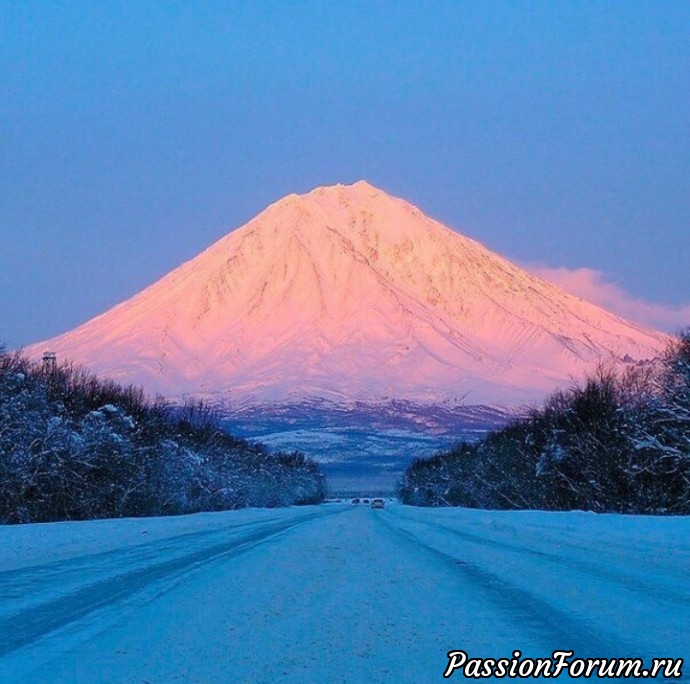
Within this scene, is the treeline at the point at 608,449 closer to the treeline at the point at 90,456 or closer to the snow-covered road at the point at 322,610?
the treeline at the point at 90,456

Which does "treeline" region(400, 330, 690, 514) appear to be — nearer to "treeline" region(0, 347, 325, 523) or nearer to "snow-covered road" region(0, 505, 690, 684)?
"treeline" region(0, 347, 325, 523)

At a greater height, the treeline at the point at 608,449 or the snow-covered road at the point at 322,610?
the treeline at the point at 608,449

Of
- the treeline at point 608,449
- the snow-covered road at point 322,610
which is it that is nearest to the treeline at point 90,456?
the treeline at point 608,449

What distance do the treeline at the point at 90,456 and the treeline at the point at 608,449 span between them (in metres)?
19.3

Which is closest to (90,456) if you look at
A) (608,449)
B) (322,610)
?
(608,449)

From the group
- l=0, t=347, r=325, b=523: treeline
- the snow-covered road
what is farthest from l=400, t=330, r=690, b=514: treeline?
the snow-covered road

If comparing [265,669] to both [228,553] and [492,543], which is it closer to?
[228,553]

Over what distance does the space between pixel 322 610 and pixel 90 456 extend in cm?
4160

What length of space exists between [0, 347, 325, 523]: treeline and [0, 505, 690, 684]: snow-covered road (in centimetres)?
2782

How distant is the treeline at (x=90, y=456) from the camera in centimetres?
4381

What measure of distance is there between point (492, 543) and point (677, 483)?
27699 mm

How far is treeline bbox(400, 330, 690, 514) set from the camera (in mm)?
44875

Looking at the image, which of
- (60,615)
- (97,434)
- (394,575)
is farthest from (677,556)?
(97,434)

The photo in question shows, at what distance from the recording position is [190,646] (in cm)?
795
